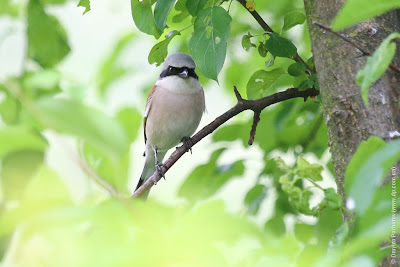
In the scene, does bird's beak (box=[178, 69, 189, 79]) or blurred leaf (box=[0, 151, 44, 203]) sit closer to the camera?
blurred leaf (box=[0, 151, 44, 203])

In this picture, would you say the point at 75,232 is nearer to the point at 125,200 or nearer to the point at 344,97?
the point at 125,200

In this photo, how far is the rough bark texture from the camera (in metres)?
1.98

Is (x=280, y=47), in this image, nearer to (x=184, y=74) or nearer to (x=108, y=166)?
(x=108, y=166)

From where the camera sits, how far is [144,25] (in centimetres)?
227

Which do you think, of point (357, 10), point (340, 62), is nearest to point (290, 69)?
point (340, 62)

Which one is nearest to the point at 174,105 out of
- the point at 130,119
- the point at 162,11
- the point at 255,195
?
the point at 255,195

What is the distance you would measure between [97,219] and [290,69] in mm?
1820

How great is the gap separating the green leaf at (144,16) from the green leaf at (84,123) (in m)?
1.56

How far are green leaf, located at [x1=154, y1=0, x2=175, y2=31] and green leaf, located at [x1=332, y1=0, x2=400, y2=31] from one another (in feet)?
4.06

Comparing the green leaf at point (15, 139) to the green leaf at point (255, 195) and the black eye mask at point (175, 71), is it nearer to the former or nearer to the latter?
the green leaf at point (255, 195)

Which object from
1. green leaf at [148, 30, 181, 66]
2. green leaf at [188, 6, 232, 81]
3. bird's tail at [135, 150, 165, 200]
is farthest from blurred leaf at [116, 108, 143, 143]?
bird's tail at [135, 150, 165, 200]

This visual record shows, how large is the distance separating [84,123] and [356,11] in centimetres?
51

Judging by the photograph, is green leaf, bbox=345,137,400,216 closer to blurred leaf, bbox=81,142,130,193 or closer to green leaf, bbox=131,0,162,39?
blurred leaf, bbox=81,142,130,193

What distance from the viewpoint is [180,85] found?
4.70 metres
